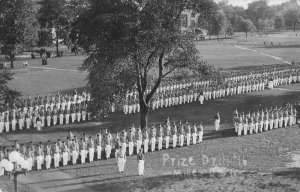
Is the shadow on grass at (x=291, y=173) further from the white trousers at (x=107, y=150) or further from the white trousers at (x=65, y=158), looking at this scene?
the white trousers at (x=65, y=158)

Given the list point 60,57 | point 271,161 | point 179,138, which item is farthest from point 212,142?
point 60,57

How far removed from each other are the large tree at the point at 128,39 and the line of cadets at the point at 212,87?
16.8 ft

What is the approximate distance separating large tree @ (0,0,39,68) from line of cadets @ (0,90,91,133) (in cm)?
2273

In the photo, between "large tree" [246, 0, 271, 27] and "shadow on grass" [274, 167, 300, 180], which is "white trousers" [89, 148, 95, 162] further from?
"large tree" [246, 0, 271, 27]

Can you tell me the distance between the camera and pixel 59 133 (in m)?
24.1

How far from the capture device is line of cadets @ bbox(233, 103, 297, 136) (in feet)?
78.7

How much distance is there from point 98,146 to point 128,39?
4779 mm

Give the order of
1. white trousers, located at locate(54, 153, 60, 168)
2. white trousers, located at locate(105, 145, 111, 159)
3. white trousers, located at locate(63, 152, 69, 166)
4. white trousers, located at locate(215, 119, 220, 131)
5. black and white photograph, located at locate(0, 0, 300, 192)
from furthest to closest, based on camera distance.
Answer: white trousers, located at locate(215, 119, 220, 131) < white trousers, located at locate(105, 145, 111, 159) < white trousers, located at locate(63, 152, 69, 166) < white trousers, located at locate(54, 153, 60, 168) < black and white photograph, located at locate(0, 0, 300, 192)

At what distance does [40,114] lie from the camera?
25328 millimetres

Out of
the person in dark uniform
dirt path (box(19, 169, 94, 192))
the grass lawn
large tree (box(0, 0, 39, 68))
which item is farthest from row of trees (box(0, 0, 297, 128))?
large tree (box(0, 0, 39, 68))

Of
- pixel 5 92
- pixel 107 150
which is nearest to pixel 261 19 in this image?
pixel 107 150

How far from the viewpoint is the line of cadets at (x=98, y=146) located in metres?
18.4

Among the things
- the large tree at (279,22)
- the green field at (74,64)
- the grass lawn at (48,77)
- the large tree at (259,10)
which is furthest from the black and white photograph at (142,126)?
the large tree at (259,10)

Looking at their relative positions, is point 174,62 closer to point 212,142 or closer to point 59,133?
point 212,142
